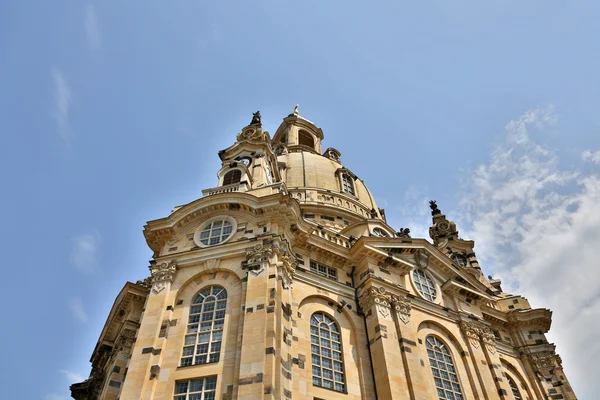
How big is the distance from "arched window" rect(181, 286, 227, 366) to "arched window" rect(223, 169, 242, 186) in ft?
37.3

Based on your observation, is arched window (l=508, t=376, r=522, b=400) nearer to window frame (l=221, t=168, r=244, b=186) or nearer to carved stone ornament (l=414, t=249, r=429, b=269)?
carved stone ornament (l=414, t=249, r=429, b=269)

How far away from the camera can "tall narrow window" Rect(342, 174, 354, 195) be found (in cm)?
5740

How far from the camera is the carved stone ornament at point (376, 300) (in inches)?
1215

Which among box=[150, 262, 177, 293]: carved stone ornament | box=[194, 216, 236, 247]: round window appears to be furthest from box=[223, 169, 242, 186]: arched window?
box=[150, 262, 177, 293]: carved stone ornament

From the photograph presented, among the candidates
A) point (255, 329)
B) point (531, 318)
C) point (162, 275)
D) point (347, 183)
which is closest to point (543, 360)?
point (531, 318)

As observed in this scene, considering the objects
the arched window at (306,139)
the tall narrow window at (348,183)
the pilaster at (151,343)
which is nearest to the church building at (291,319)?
the pilaster at (151,343)

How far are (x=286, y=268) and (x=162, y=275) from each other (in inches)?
301

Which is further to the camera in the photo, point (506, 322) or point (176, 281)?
point (506, 322)

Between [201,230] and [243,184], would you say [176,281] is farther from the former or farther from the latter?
[243,184]

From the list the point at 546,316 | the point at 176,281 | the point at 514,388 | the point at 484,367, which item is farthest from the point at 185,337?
the point at 546,316

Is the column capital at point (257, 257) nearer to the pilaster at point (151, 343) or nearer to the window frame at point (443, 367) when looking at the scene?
the pilaster at point (151, 343)

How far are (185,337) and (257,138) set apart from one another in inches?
845

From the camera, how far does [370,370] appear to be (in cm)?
2856

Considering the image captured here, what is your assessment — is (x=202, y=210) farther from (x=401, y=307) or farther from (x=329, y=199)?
(x=329, y=199)
